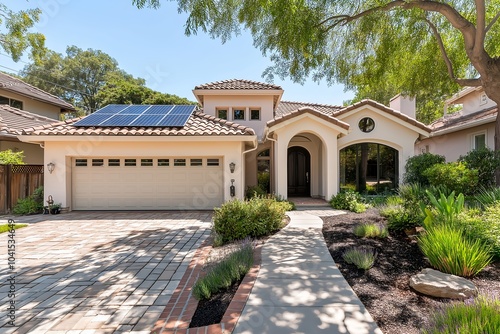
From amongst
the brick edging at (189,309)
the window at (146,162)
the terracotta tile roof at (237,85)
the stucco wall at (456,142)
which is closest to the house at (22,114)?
the window at (146,162)

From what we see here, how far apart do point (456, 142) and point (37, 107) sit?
29.0m

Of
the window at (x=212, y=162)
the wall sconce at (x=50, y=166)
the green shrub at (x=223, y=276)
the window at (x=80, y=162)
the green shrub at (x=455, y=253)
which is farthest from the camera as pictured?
the window at (x=212, y=162)

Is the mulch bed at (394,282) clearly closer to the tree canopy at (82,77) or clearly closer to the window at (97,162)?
the window at (97,162)

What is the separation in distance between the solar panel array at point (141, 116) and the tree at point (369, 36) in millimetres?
5105

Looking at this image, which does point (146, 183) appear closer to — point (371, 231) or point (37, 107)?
point (371, 231)

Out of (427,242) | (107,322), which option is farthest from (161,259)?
(427,242)

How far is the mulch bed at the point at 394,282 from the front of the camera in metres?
3.26

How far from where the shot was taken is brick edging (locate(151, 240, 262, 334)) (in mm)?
3129

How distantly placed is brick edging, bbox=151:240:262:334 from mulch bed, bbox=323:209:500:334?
67.7 inches

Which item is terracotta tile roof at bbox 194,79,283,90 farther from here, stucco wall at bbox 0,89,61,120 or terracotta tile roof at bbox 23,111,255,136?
stucco wall at bbox 0,89,61,120

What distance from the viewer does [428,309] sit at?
11.3 ft

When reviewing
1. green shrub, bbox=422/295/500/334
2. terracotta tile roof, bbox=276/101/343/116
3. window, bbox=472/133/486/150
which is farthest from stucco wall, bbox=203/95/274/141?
green shrub, bbox=422/295/500/334

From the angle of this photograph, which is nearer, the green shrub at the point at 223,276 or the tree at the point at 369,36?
the green shrub at the point at 223,276

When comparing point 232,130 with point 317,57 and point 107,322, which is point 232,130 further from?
point 107,322
